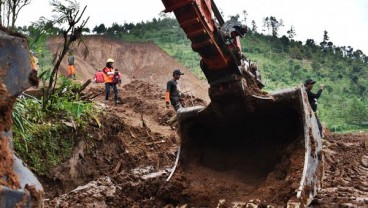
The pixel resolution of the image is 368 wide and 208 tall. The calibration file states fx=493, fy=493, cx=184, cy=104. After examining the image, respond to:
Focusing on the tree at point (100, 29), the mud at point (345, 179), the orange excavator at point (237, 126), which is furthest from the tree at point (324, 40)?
the orange excavator at point (237, 126)

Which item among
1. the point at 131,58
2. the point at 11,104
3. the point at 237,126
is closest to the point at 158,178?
the point at 237,126

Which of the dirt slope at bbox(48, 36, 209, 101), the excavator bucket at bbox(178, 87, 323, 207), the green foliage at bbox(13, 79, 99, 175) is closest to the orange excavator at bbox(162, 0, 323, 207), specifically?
the excavator bucket at bbox(178, 87, 323, 207)

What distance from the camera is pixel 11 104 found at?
1.59m

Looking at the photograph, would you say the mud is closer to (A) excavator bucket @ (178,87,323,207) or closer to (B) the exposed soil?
(B) the exposed soil

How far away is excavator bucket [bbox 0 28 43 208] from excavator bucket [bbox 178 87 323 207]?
3091mm

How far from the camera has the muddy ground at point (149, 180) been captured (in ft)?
15.2

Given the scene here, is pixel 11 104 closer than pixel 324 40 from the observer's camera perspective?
Yes

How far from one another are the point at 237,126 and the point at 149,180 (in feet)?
3.82

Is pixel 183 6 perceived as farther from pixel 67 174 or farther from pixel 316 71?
pixel 316 71

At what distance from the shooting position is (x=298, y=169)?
14.5ft

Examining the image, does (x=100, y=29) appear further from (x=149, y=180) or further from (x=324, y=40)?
(x=149, y=180)

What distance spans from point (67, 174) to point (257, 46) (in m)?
46.9

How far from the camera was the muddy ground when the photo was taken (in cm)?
462

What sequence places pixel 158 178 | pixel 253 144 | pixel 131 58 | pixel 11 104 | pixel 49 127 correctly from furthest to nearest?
pixel 131 58 → pixel 49 127 → pixel 158 178 → pixel 253 144 → pixel 11 104
